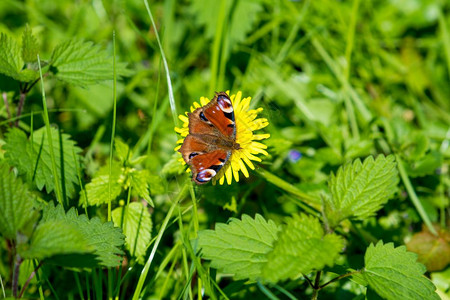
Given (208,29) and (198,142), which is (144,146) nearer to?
(198,142)

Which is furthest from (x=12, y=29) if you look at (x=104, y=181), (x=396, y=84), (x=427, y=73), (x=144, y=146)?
(x=427, y=73)

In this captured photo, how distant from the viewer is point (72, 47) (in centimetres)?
237

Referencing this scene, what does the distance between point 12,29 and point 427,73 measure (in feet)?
11.6

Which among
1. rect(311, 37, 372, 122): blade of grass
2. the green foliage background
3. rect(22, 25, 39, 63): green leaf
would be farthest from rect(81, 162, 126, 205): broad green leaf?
rect(311, 37, 372, 122): blade of grass

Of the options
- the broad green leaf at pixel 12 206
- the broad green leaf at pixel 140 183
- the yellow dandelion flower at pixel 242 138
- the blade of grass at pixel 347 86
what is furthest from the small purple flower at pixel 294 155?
the broad green leaf at pixel 12 206

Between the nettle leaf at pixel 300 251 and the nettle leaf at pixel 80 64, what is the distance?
50.4 inches

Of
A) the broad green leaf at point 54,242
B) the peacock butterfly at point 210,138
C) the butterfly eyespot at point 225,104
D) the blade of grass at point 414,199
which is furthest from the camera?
the blade of grass at point 414,199

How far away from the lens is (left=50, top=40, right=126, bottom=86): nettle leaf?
7.60 feet

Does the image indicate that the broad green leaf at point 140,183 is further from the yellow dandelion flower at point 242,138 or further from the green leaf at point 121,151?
the yellow dandelion flower at point 242,138

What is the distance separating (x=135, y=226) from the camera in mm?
2199

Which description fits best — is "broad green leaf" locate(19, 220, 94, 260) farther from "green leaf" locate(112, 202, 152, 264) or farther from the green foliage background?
"green leaf" locate(112, 202, 152, 264)

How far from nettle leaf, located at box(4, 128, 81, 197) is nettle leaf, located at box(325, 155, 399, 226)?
124 cm

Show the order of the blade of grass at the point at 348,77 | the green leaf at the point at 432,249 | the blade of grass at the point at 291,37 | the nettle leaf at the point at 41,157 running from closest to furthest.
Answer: the nettle leaf at the point at 41,157 → the green leaf at the point at 432,249 → the blade of grass at the point at 348,77 → the blade of grass at the point at 291,37

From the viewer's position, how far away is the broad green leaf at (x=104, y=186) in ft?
7.14
